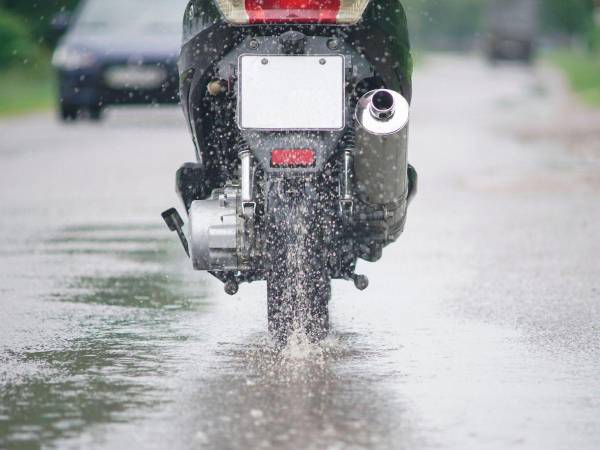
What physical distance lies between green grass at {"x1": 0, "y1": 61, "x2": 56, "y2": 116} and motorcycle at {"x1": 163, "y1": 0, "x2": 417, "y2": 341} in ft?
67.9

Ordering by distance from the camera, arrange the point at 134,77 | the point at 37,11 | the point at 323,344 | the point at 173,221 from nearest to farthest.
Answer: the point at 323,344
the point at 173,221
the point at 134,77
the point at 37,11

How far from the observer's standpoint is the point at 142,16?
23.4m

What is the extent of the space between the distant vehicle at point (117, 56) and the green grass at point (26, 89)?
3.87 metres

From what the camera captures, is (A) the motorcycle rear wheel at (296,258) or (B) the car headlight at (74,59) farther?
(B) the car headlight at (74,59)

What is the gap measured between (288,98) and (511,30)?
65747 millimetres

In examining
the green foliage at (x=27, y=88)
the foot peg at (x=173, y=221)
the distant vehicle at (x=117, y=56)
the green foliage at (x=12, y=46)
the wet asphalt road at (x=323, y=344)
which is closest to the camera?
the wet asphalt road at (x=323, y=344)

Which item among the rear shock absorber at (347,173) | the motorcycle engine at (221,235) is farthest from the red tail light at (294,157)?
the motorcycle engine at (221,235)

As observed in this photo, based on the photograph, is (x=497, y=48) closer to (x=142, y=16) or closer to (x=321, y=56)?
(x=142, y=16)

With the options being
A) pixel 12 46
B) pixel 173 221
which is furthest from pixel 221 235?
pixel 12 46

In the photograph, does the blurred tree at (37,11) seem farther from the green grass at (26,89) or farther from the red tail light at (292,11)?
the red tail light at (292,11)

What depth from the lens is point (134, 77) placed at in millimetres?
22422

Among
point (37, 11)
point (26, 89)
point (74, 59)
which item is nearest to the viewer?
point (74, 59)

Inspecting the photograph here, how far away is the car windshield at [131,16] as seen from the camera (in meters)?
23.1

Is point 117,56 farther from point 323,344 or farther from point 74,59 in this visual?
point 323,344
